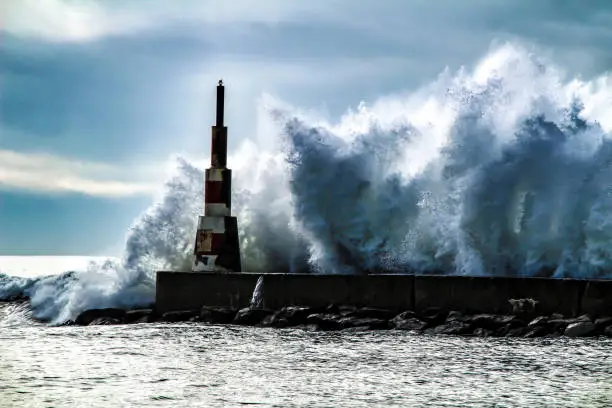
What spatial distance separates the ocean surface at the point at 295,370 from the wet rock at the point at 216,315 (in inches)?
33.0

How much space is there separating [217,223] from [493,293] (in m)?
3.50

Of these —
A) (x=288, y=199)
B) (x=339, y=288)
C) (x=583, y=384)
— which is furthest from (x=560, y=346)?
(x=288, y=199)

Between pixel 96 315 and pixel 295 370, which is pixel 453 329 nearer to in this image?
pixel 295 370

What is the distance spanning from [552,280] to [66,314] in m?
5.66

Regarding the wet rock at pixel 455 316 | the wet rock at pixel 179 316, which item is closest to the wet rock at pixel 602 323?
the wet rock at pixel 455 316

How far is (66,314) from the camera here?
1284cm

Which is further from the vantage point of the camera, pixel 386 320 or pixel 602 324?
pixel 386 320

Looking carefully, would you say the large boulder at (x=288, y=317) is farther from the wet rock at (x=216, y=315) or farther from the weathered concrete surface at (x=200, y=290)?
the weathered concrete surface at (x=200, y=290)

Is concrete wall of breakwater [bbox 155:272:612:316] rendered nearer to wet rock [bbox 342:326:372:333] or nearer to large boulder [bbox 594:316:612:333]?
large boulder [bbox 594:316:612:333]

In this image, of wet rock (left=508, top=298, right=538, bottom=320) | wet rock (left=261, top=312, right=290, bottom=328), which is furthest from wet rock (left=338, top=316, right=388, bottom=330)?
wet rock (left=508, top=298, right=538, bottom=320)

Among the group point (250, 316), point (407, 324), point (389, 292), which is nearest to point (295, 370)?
point (407, 324)

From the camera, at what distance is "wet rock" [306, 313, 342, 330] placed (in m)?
10.7

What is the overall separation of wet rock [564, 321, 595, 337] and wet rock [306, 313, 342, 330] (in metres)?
2.19

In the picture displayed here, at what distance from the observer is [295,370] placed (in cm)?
771
